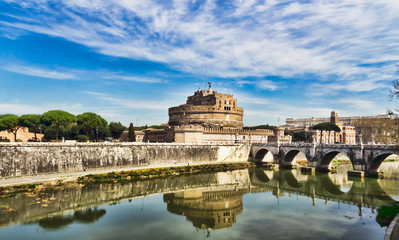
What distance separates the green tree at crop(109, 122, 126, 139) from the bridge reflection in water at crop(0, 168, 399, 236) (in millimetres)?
34778

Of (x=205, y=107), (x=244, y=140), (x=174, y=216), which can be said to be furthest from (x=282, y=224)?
(x=205, y=107)

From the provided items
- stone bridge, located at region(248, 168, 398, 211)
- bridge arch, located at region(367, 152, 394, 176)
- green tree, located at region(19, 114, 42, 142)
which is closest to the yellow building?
stone bridge, located at region(248, 168, 398, 211)

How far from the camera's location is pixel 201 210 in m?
23.7

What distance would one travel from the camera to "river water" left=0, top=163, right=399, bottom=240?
17469 mm

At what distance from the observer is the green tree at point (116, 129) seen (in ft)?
221

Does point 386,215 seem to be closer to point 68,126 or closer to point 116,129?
point 116,129

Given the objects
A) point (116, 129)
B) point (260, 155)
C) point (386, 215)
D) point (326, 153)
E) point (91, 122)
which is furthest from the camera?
point (116, 129)

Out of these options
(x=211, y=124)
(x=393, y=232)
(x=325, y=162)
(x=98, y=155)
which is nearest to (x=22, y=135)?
(x=98, y=155)

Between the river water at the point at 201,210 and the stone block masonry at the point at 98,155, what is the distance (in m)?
5.78

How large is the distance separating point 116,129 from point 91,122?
6.66 meters

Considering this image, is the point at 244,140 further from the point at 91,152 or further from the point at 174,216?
the point at 174,216

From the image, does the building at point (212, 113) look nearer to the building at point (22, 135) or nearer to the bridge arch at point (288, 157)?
the bridge arch at point (288, 157)

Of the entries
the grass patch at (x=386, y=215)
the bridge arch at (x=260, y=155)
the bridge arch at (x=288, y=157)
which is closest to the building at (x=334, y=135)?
the bridge arch at (x=260, y=155)

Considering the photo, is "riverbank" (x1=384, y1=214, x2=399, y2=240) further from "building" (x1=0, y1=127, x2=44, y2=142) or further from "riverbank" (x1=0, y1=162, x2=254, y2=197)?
"building" (x1=0, y1=127, x2=44, y2=142)
